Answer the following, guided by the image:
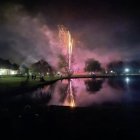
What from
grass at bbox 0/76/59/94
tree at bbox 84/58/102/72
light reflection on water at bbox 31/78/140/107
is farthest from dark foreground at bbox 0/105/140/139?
tree at bbox 84/58/102/72

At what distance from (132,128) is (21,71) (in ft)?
399

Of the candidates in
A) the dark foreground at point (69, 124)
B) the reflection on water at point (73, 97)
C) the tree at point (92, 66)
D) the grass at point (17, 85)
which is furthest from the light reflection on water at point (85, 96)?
the tree at point (92, 66)

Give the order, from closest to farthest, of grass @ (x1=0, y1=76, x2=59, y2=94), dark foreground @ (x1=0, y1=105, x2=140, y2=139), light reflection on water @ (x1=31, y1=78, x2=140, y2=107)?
dark foreground @ (x1=0, y1=105, x2=140, y2=139), light reflection on water @ (x1=31, y1=78, x2=140, y2=107), grass @ (x1=0, y1=76, x2=59, y2=94)

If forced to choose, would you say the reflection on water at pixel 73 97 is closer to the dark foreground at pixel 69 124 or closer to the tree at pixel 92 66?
the dark foreground at pixel 69 124

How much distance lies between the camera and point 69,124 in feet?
44.4

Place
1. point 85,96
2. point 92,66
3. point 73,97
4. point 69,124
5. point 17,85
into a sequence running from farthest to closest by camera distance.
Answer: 1. point 92,66
2. point 17,85
3. point 85,96
4. point 73,97
5. point 69,124

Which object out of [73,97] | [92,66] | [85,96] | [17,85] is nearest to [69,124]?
[73,97]

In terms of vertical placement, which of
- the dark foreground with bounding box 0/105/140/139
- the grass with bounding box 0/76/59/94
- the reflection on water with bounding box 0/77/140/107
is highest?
the grass with bounding box 0/76/59/94

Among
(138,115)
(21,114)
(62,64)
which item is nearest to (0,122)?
(21,114)

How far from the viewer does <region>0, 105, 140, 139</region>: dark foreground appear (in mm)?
11606

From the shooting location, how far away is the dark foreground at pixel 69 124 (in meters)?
11.6

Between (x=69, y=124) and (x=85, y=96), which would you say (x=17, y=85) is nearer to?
(x=85, y=96)

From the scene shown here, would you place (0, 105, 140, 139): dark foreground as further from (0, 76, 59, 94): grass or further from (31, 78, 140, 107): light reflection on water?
(0, 76, 59, 94): grass

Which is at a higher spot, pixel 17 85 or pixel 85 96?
pixel 17 85
